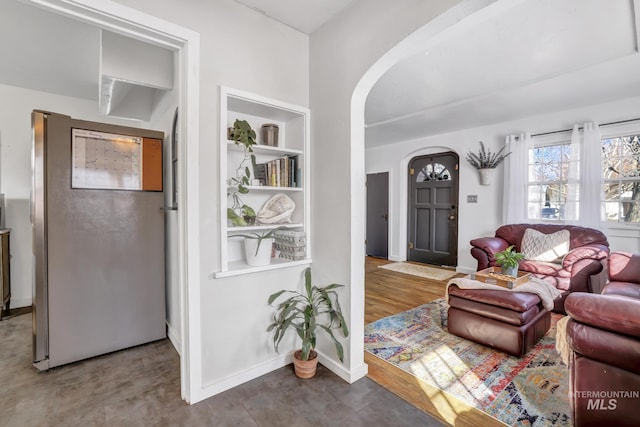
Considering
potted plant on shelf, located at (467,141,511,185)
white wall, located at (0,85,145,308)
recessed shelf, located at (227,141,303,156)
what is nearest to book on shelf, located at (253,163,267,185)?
recessed shelf, located at (227,141,303,156)

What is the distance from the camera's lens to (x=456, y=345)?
2436 mm

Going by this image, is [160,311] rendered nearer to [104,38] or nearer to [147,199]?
[147,199]

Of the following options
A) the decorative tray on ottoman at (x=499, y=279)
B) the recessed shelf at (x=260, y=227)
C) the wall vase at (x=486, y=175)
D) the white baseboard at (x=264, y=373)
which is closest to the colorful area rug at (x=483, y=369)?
the white baseboard at (x=264, y=373)

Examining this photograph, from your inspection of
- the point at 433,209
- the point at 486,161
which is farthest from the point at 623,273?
the point at 433,209

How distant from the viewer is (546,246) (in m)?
3.65

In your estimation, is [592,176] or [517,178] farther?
[517,178]

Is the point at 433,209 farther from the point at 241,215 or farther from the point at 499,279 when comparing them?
the point at 241,215

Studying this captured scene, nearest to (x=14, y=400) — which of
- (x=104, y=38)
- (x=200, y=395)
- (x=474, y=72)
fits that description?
(x=200, y=395)

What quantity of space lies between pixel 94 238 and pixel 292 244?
157 centimetres

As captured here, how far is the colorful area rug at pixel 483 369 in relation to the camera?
1.66 m

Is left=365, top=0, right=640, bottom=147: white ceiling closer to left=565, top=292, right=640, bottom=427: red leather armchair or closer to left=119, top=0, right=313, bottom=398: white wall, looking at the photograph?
left=119, top=0, right=313, bottom=398: white wall

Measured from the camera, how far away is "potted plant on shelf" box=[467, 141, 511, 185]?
4553 mm

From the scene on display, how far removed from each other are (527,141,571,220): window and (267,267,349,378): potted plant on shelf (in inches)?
154

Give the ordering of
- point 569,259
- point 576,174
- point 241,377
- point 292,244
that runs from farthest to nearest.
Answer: point 576,174 < point 569,259 < point 292,244 < point 241,377
